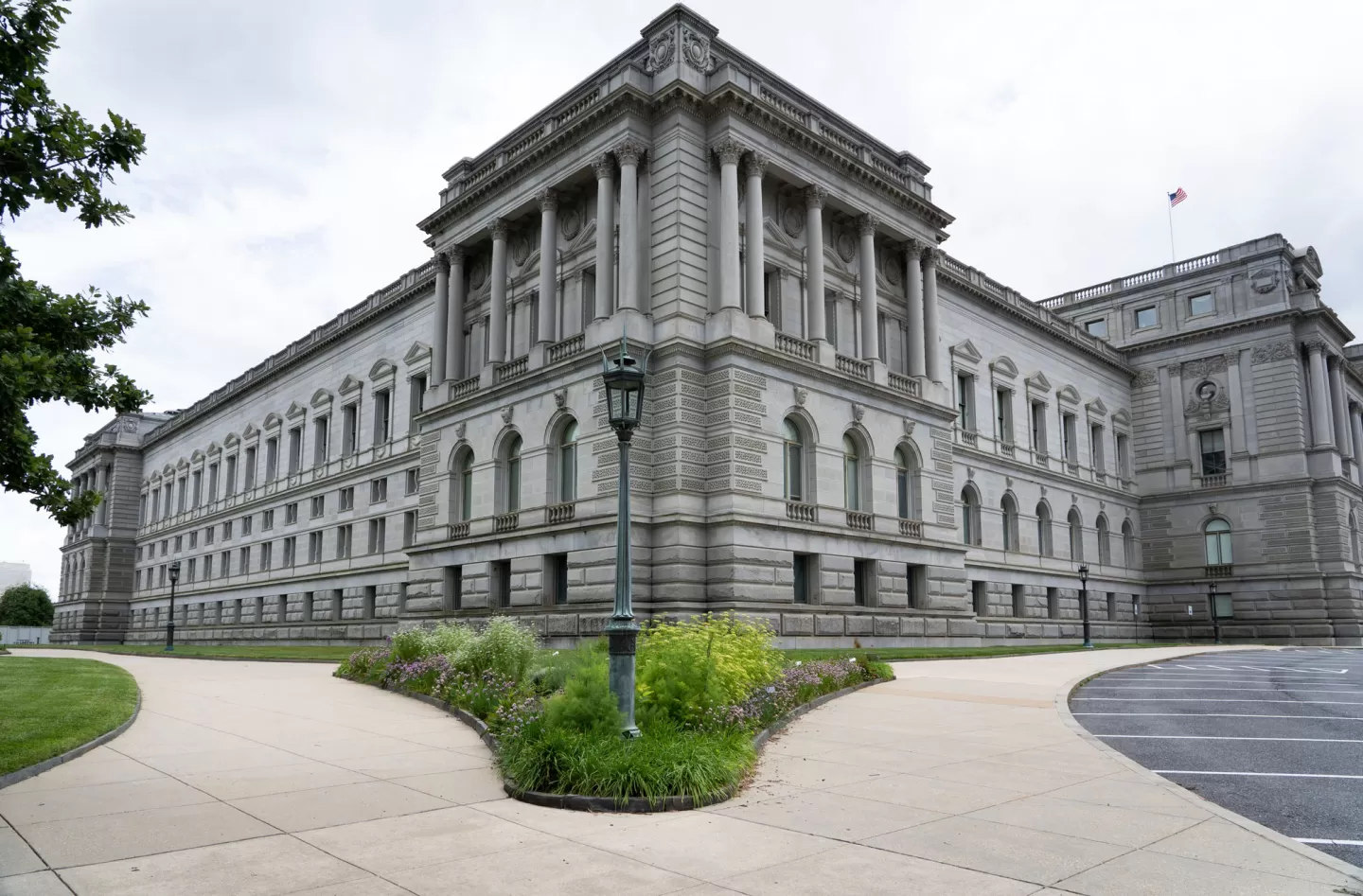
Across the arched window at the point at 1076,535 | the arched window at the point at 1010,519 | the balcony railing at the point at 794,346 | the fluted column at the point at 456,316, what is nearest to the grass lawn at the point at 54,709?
the fluted column at the point at 456,316

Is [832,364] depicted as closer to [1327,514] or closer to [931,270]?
[931,270]

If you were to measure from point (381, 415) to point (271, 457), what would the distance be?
1743 centimetres

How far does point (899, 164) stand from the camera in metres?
42.9

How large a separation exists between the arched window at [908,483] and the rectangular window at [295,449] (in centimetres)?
4235

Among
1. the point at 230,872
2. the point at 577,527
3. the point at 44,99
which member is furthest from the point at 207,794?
the point at 577,527

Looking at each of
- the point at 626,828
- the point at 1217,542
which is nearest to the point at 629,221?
the point at 626,828

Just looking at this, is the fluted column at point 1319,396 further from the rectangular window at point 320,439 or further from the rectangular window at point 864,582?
the rectangular window at point 320,439

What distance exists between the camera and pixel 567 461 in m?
35.7

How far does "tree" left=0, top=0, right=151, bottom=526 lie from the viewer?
10.0 meters

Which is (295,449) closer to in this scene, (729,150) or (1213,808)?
(729,150)

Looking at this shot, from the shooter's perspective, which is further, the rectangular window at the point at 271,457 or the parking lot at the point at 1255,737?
the rectangular window at the point at 271,457

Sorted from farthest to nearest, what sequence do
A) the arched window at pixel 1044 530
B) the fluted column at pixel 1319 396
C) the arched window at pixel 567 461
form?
the fluted column at pixel 1319 396 < the arched window at pixel 1044 530 < the arched window at pixel 567 461

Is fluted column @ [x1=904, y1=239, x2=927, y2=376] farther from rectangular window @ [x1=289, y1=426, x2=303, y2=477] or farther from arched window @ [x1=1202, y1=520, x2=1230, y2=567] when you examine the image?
rectangular window @ [x1=289, y1=426, x2=303, y2=477]

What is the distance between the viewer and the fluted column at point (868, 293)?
38.8 m
